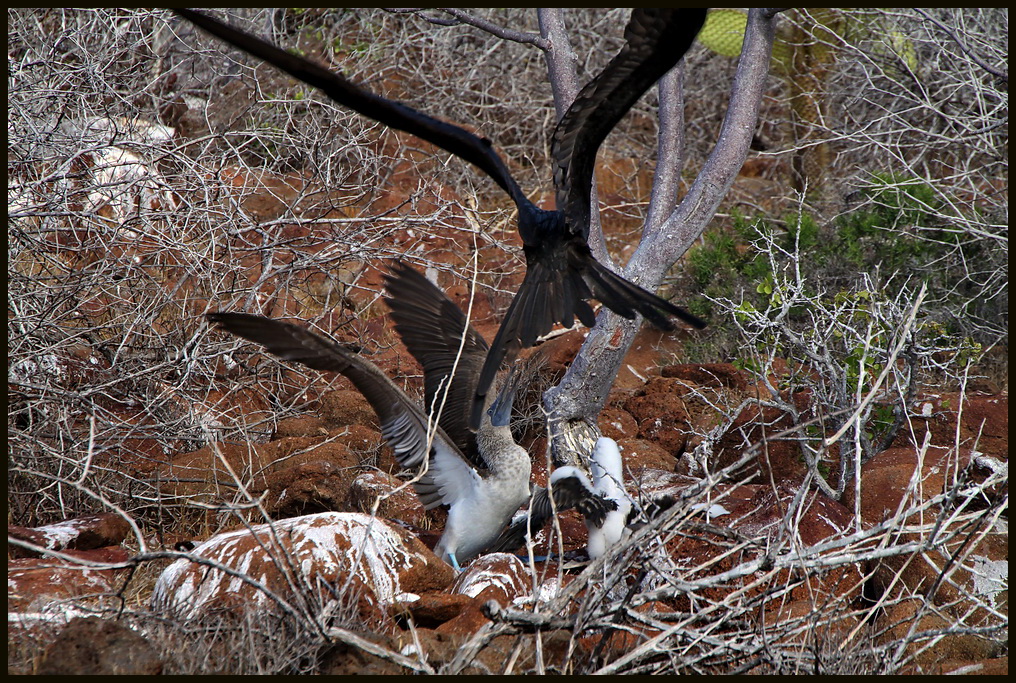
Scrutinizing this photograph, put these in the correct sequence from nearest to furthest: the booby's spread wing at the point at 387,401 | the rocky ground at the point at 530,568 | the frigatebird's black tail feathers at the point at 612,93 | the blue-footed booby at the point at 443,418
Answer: the rocky ground at the point at 530,568, the frigatebird's black tail feathers at the point at 612,93, the booby's spread wing at the point at 387,401, the blue-footed booby at the point at 443,418

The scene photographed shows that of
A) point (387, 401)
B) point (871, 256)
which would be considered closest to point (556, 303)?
point (387, 401)

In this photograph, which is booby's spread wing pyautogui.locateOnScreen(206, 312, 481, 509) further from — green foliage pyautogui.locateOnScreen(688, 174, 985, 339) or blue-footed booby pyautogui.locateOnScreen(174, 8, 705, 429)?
green foliage pyautogui.locateOnScreen(688, 174, 985, 339)

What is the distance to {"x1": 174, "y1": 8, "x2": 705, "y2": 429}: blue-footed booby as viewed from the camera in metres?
2.77

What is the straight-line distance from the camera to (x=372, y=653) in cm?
214

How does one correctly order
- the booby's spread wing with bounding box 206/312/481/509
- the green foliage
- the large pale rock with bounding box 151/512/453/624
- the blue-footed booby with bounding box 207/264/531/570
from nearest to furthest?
the large pale rock with bounding box 151/512/453/624 → the booby's spread wing with bounding box 206/312/481/509 → the blue-footed booby with bounding box 207/264/531/570 → the green foliage

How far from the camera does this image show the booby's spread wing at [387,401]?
2.99 m

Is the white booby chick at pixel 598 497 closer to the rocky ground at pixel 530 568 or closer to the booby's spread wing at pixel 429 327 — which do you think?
the rocky ground at pixel 530 568

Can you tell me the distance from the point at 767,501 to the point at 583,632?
1.07m

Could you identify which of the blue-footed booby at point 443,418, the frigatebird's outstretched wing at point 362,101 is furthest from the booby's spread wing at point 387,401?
the frigatebird's outstretched wing at point 362,101

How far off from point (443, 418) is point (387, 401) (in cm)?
46

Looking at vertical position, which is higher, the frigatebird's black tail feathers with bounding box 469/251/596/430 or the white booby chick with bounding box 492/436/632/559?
the frigatebird's black tail feathers with bounding box 469/251/596/430

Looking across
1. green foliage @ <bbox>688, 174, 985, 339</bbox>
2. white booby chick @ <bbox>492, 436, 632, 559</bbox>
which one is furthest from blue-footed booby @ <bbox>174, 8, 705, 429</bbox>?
green foliage @ <bbox>688, 174, 985, 339</bbox>

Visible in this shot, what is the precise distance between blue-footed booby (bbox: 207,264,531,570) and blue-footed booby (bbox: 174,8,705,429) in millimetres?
259

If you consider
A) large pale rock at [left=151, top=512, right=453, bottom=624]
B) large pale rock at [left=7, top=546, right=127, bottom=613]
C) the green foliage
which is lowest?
large pale rock at [left=7, top=546, right=127, bottom=613]
